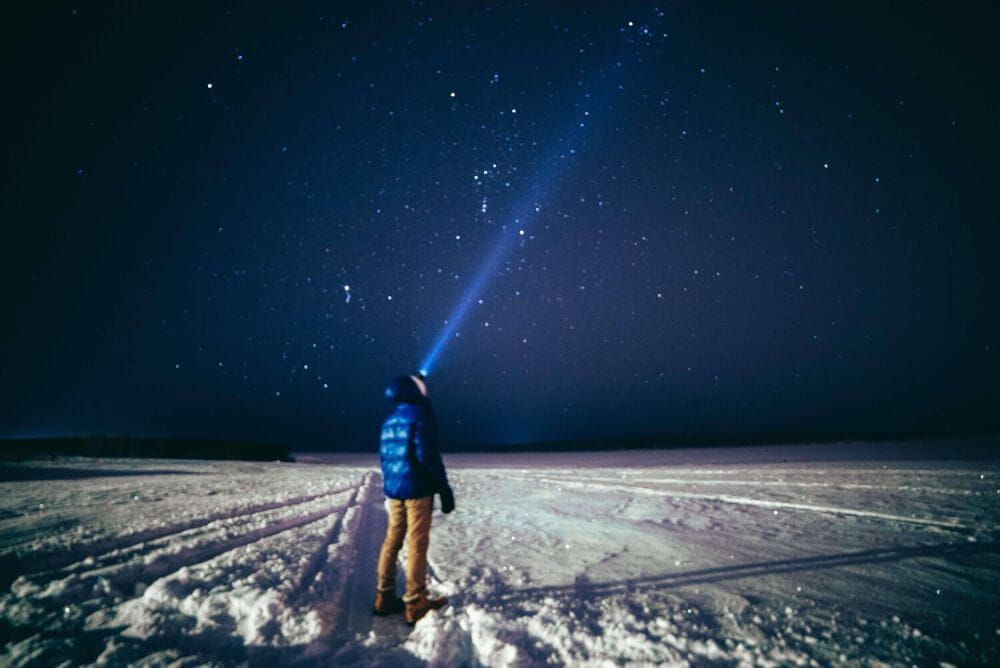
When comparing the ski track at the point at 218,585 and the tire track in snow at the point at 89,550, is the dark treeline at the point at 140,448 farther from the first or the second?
the ski track at the point at 218,585

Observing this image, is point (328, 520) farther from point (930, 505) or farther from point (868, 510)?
point (930, 505)

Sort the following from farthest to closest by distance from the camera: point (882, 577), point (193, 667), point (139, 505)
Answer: point (139, 505) → point (882, 577) → point (193, 667)

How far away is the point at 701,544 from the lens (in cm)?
560

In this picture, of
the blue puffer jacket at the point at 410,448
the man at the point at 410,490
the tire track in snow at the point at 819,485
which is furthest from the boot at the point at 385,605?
the tire track in snow at the point at 819,485

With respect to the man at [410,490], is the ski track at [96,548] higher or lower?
lower

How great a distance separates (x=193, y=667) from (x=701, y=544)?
522 cm

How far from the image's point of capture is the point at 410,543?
11.5ft

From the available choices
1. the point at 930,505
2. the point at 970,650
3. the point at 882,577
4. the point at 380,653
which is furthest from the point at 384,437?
the point at 930,505

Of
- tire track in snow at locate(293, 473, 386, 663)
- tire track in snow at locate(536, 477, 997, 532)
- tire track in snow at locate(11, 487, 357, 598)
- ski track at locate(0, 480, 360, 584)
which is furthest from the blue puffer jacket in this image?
tire track in snow at locate(536, 477, 997, 532)

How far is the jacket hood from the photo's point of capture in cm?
369

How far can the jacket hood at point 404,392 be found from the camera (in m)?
3.69

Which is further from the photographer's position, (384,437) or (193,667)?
(384,437)

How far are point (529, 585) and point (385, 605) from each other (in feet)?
4.30

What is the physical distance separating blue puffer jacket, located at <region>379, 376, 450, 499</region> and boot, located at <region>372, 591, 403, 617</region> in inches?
30.5
